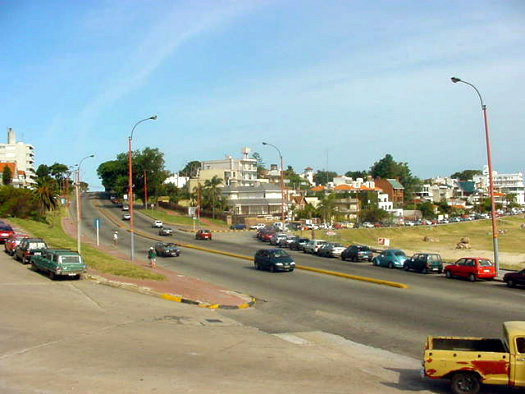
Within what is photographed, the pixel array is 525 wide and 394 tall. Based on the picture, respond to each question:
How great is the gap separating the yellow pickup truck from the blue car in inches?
1101

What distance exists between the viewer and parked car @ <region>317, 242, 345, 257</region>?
47625 millimetres

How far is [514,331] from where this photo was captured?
A: 450 inches

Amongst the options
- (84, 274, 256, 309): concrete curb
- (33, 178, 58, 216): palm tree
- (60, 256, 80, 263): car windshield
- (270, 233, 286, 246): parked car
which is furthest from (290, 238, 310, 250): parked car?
(33, 178, 58, 216): palm tree

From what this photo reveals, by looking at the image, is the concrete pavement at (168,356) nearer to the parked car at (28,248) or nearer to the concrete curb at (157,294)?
the concrete curb at (157,294)

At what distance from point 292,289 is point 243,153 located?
13831cm

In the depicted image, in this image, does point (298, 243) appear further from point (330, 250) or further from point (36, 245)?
point (36, 245)

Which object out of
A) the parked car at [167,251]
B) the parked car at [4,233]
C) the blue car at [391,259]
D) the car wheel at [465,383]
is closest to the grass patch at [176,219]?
the parked car at [167,251]

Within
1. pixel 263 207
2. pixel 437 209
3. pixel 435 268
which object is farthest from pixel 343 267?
pixel 437 209

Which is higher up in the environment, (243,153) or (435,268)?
(243,153)

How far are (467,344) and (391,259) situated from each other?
91.5ft

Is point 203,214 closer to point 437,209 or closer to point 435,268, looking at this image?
point 435,268

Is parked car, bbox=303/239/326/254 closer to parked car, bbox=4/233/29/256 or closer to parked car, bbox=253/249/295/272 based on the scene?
parked car, bbox=253/249/295/272

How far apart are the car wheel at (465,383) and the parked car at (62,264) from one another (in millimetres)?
21409

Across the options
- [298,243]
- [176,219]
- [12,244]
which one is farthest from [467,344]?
[176,219]
